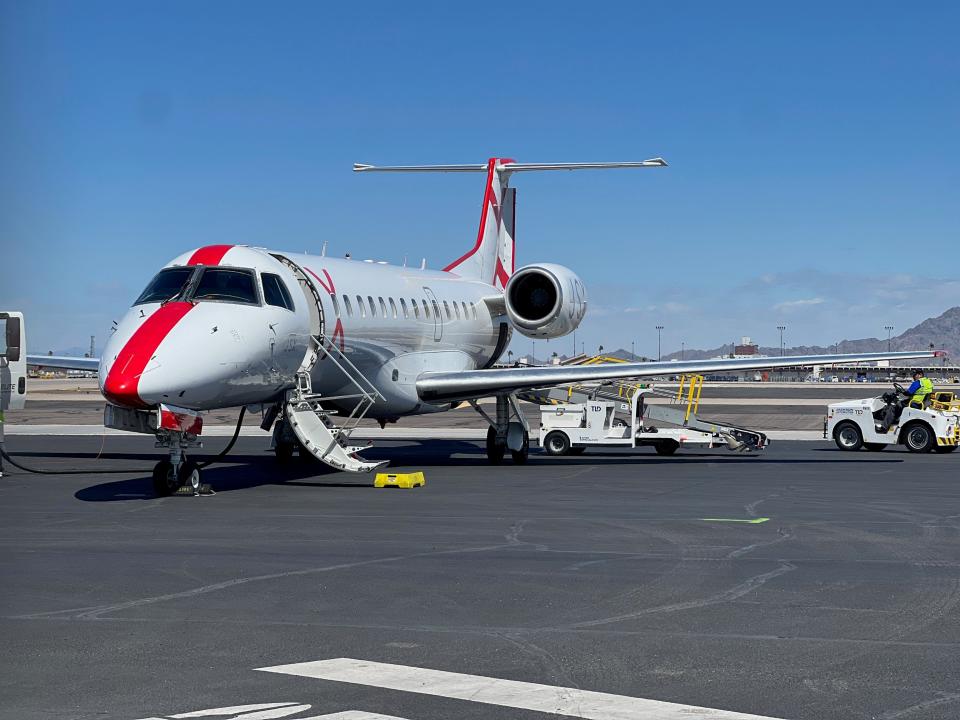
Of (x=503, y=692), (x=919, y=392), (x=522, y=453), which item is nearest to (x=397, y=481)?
(x=522, y=453)

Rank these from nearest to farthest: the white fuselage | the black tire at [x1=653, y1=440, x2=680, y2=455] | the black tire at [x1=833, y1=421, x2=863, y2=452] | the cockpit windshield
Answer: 1. the white fuselage
2. the cockpit windshield
3. the black tire at [x1=653, y1=440, x2=680, y2=455]
4. the black tire at [x1=833, y1=421, x2=863, y2=452]

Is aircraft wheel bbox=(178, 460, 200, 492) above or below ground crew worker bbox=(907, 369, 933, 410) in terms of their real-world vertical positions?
below

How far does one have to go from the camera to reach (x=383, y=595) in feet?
32.4

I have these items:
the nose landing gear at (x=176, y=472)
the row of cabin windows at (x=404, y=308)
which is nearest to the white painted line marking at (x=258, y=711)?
the nose landing gear at (x=176, y=472)

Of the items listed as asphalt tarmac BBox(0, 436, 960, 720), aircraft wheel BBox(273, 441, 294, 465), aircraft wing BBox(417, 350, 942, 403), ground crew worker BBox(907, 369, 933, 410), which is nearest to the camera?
asphalt tarmac BBox(0, 436, 960, 720)

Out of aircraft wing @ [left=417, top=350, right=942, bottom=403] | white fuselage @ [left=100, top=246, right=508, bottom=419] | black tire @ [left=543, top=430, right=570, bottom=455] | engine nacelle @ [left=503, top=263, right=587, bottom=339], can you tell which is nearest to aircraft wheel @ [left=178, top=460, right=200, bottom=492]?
white fuselage @ [left=100, top=246, right=508, bottom=419]

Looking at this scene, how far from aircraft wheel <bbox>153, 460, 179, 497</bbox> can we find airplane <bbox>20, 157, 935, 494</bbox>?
20mm

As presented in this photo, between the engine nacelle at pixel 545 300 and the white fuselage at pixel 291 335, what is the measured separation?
1380 mm

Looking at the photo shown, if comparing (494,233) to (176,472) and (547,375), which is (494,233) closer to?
(547,375)

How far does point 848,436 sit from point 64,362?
61.9ft

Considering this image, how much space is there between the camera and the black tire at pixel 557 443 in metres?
29.3

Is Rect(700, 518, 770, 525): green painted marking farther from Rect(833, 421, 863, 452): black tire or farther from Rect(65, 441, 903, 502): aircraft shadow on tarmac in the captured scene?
Rect(833, 421, 863, 452): black tire

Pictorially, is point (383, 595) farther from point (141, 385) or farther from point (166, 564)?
point (141, 385)

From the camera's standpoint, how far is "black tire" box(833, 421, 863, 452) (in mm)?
30984
